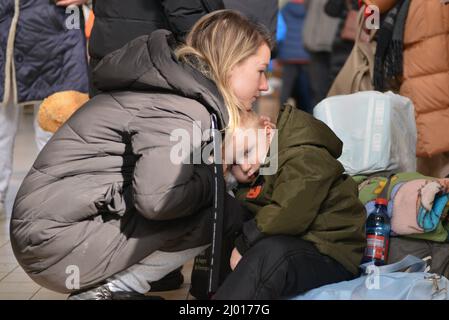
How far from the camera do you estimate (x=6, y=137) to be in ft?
15.7

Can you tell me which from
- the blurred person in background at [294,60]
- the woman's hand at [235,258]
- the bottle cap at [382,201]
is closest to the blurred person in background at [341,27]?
the blurred person in background at [294,60]

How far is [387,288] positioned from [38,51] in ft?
8.09

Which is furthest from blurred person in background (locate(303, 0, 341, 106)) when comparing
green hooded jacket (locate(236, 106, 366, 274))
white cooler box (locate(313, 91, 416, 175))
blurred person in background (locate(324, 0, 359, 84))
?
green hooded jacket (locate(236, 106, 366, 274))

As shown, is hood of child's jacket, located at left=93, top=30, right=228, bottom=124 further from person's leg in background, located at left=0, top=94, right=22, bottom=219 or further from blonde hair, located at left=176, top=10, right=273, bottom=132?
person's leg in background, located at left=0, top=94, right=22, bottom=219

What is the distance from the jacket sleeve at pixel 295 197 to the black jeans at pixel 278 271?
0.16ft

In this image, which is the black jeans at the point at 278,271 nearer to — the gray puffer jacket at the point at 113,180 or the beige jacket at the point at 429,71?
the gray puffer jacket at the point at 113,180

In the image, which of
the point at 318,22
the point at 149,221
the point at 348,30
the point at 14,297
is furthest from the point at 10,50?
the point at 318,22

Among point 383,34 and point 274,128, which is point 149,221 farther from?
point 383,34

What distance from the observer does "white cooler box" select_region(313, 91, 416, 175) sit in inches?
143

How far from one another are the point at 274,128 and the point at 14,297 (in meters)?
1.30

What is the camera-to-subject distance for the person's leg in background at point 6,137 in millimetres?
4738

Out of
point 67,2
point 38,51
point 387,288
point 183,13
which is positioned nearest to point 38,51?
point 38,51

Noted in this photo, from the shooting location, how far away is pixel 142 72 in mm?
2916

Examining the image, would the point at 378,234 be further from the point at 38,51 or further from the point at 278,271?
the point at 38,51
